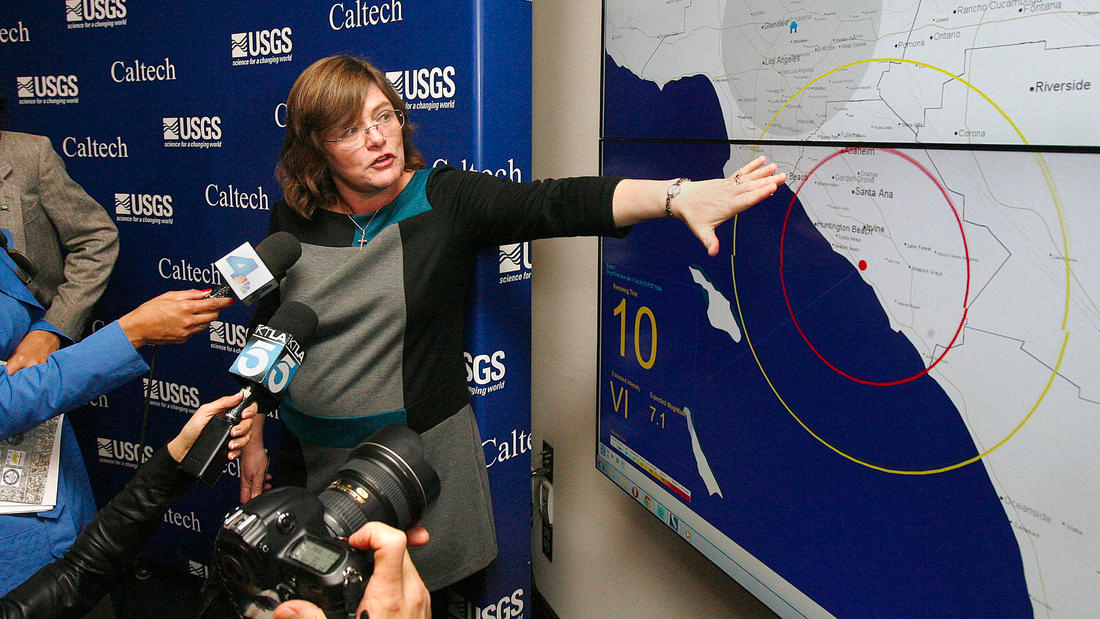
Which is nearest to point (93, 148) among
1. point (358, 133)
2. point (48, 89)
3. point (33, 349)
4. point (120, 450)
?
point (48, 89)

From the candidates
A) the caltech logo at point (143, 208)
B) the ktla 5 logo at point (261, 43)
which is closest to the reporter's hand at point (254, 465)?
the ktla 5 logo at point (261, 43)

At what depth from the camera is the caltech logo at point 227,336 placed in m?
2.71

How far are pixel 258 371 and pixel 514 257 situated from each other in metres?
0.93

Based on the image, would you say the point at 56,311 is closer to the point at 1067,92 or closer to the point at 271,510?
the point at 271,510

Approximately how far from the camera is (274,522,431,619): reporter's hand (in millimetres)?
830

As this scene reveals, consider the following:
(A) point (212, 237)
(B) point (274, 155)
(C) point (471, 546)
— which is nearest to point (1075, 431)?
(C) point (471, 546)

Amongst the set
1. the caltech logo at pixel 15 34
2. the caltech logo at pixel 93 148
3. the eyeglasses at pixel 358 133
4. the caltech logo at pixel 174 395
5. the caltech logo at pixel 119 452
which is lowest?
the caltech logo at pixel 119 452

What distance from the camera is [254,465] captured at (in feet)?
5.93

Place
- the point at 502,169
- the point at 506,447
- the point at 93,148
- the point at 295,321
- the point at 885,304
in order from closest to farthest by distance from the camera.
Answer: the point at 885,304 < the point at 295,321 < the point at 502,169 < the point at 506,447 < the point at 93,148

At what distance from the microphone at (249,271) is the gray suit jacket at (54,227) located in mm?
1354

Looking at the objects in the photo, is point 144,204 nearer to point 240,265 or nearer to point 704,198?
point 240,265

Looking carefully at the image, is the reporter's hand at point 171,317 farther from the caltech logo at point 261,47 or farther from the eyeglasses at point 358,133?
the caltech logo at point 261,47

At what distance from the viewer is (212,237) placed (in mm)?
2754

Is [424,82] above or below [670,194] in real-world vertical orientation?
above
